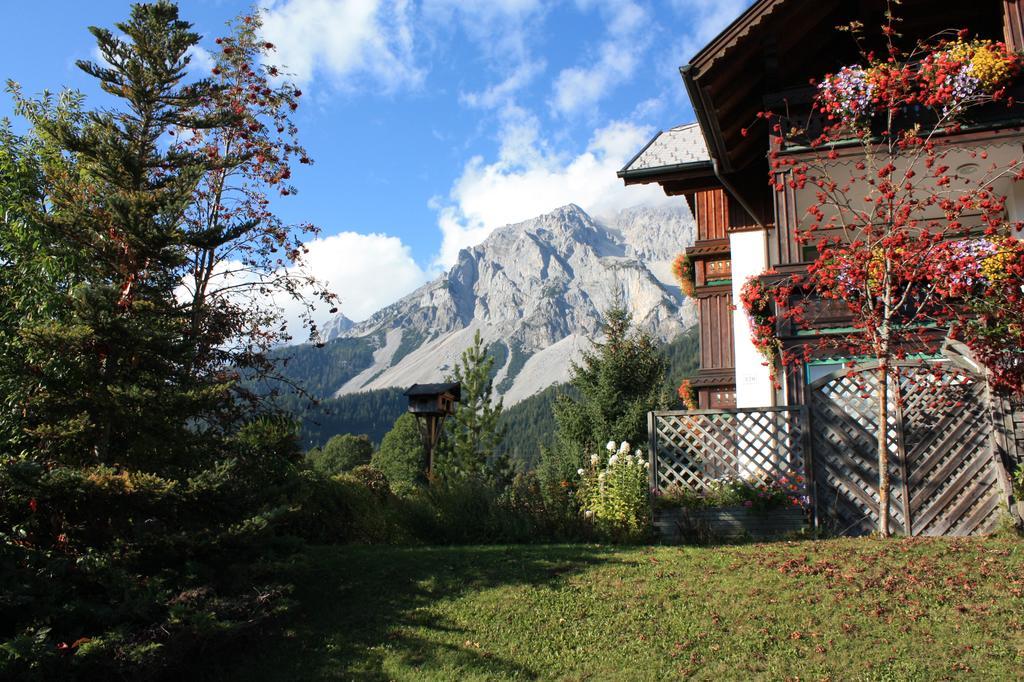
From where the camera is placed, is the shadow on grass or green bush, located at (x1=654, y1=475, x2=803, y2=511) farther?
green bush, located at (x1=654, y1=475, x2=803, y2=511)

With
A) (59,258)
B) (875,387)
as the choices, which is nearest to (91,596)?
(59,258)

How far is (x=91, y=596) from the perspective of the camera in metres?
6.40

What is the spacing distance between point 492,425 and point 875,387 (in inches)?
852

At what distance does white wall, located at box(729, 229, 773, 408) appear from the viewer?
602 inches

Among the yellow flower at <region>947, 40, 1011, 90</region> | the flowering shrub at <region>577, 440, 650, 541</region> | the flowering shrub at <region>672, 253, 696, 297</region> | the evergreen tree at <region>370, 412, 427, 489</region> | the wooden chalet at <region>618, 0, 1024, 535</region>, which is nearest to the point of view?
the wooden chalet at <region>618, 0, 1024, 535</region>

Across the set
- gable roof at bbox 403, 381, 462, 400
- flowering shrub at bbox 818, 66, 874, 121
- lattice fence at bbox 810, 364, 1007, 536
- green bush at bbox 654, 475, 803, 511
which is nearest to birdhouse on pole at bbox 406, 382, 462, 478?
gable roof at bbox 403, 381, 462, 400

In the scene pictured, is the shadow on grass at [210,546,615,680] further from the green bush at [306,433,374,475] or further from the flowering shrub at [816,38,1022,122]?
the green bush at [306,433,374,475]

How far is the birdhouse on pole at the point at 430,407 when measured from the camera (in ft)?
62.5

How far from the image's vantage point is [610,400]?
2472 centimetres

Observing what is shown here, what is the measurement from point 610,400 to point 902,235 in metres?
15.9

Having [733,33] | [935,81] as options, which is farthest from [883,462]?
[733,33]

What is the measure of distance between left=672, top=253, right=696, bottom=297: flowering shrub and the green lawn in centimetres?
1233

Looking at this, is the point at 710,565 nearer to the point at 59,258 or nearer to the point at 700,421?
the point at 700,421

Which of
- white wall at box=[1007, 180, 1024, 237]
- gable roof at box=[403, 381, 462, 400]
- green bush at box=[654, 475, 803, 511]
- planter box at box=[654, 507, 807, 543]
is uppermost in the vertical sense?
white wall at box=[1007, 180, 1024, 237]
